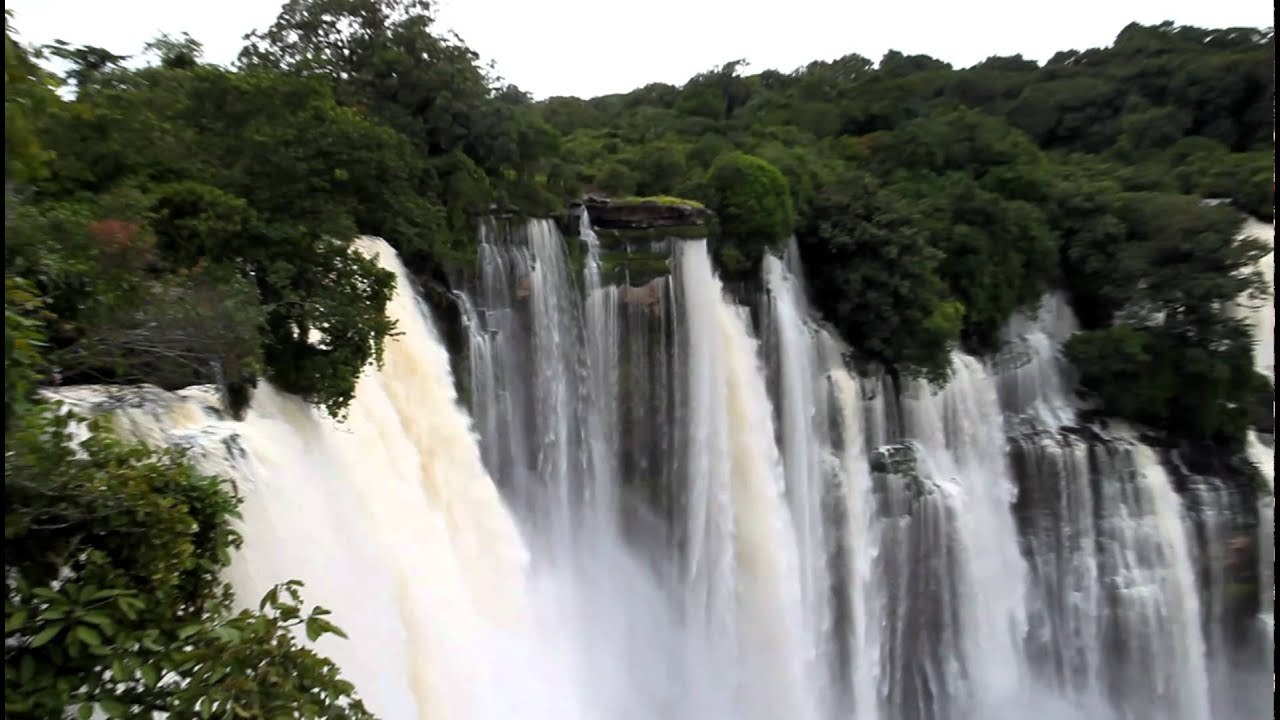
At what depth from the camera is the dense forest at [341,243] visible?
3889mm

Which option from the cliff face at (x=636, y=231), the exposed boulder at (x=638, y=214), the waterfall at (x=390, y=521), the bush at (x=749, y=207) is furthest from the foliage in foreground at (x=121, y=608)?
the bush at (x=749, y=207)

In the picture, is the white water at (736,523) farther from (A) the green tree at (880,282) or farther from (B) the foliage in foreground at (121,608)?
(B) the foliage in foreground at (121,608)

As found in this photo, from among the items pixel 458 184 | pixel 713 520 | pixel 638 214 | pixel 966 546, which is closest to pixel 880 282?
pixel 638 214

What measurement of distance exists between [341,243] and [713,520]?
702 cm

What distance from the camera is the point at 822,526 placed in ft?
44.2

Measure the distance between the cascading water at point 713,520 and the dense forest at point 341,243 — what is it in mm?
615

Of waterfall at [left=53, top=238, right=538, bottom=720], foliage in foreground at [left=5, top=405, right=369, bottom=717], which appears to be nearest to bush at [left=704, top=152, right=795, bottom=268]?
waterfall at [left=53, top=238, right=538, bottom=720]

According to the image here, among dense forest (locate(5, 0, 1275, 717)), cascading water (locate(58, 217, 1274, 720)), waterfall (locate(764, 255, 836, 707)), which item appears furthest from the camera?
waterfall (locate(764, 255, 836, 707))

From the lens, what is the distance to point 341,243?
7934 mm

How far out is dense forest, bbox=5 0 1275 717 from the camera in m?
3.89

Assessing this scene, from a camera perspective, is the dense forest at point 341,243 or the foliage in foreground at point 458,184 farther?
the foliage in foreground at point 458,184

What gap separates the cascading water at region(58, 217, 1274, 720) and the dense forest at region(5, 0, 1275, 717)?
0.61m

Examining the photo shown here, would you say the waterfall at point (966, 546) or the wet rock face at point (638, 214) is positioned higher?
the wet rock face at point (638, 214)

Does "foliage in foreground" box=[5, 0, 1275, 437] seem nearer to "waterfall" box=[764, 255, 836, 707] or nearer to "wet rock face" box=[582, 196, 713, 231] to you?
"wet rock face" box=[582, 196, 713, 231]
